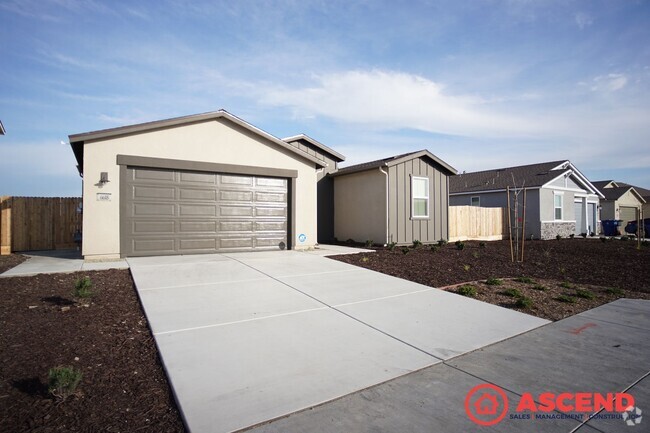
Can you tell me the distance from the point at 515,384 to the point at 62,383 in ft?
11.5

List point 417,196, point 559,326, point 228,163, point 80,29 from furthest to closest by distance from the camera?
1. point 417,196
2. point 228,163
3. point 80,29
4. point 559,326

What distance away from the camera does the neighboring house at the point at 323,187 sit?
610 inches

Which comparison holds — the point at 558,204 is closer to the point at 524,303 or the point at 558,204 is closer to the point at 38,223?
the point at 524,303

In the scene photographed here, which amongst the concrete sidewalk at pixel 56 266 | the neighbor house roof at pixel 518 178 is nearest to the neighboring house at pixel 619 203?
the neighbor house roof at pixel 518 178

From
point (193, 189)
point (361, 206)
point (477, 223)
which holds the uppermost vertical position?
point (193, 189)

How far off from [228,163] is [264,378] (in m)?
8.41

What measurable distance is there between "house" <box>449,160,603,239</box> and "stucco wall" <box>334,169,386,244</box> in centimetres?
816

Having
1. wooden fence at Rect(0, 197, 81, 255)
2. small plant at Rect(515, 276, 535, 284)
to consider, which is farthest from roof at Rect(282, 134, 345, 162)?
small plant at Rect(515, 276, 535, 284)

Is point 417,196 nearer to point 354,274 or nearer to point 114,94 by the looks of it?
point 354,274

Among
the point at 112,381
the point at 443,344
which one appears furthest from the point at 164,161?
the point at 443,344

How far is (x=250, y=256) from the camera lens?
967 cm

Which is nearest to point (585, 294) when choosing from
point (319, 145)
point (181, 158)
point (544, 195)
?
point (181, 158)

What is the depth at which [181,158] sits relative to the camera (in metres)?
9.65

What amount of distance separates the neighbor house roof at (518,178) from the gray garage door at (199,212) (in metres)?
14.2
